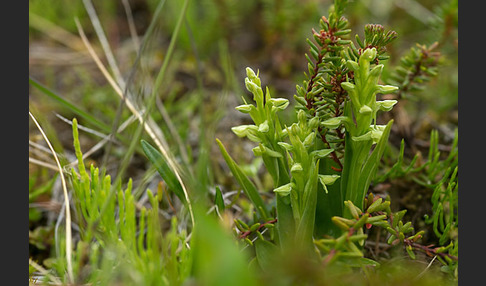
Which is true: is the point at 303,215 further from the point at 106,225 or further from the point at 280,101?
the point at 106,225

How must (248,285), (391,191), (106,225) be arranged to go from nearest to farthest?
(248,285)
(106,225)
(391,191)

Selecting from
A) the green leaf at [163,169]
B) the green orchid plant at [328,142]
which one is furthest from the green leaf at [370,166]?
the green leaf at [163,169]

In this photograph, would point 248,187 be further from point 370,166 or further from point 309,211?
point 370,166

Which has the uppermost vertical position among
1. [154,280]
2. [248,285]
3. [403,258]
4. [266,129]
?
[266,129]

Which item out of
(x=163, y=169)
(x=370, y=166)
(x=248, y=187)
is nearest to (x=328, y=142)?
(x=370, y=166)

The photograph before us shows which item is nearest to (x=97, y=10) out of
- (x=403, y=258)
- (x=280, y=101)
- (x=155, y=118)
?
(x=155, y=118)

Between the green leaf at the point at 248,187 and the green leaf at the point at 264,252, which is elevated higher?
the green leaf at the point at 248,187

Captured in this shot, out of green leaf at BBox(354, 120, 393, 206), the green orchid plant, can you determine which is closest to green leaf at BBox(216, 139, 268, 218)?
the green orchid plant

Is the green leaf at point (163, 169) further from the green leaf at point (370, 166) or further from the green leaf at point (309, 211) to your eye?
the green leaf at point (370, 166)
